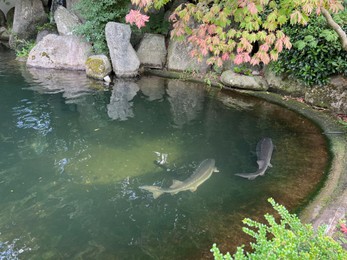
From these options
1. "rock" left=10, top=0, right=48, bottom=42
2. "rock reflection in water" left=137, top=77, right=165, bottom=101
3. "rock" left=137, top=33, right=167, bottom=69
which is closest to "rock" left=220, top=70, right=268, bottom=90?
"rock reflection in water" left=137, top=77, right=165, bottom=101

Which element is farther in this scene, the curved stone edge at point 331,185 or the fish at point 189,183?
the fish at point 189,183

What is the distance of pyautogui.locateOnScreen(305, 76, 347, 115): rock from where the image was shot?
342 inches

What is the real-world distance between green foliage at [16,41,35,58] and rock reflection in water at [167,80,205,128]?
8.41 meters

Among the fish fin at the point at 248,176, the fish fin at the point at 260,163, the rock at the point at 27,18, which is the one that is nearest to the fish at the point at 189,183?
the fish fin at the point at 248,176

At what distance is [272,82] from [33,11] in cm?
1478

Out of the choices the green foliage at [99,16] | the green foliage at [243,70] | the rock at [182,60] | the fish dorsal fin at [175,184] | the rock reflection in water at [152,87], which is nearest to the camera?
the fish dorsal fin at [175,184]

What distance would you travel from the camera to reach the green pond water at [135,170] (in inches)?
175

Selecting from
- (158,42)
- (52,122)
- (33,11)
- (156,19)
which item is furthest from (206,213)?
(33,11)

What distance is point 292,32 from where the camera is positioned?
9.91 m

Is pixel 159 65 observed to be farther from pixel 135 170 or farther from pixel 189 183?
pixel 189 183

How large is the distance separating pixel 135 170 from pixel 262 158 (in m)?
2.64

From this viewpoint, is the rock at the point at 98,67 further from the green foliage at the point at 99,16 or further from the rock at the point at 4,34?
the rock at the point at 4,34

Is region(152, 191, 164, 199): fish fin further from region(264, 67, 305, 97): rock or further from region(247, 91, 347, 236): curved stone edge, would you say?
region(264, 67, 305, 97): rock

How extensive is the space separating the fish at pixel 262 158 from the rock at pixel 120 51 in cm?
781
